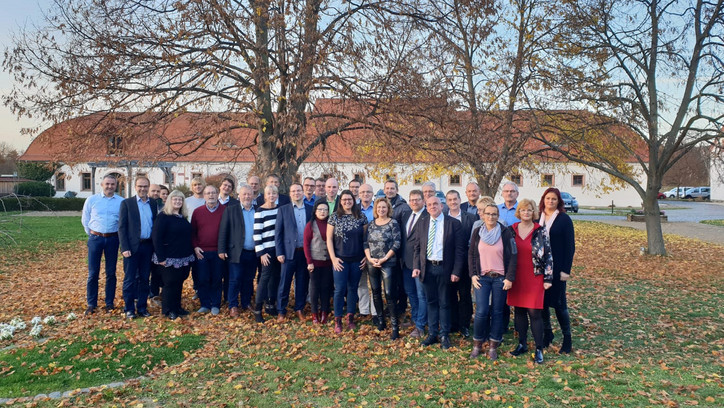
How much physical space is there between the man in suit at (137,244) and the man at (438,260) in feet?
12.7

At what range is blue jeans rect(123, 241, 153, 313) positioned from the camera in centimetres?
715

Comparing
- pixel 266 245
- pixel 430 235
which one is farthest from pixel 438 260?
pixel 266 245

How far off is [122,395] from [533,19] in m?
14.3

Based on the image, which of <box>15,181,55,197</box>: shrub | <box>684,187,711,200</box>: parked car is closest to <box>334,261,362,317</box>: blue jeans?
<box>15,181,55,197</box>: shrub

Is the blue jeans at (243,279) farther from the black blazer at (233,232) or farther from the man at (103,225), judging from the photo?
the man at (103,225)

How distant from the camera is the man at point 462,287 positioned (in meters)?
6.14

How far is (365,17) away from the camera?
914 centimetres

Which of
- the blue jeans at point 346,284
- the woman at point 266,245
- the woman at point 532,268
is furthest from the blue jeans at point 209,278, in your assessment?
the woman at point 532,268

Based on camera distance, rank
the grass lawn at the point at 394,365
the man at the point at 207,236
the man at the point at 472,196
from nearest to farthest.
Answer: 1. the grass lawn at the point at 394,365
2. the man at the point at 472,196
3. the man at the point at 207,236

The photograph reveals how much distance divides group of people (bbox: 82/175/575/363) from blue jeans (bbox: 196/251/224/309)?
2 centimetres

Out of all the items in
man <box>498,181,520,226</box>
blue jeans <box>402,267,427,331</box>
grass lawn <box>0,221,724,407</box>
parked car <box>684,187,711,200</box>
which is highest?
parked car <box>684,187,711,200</box>

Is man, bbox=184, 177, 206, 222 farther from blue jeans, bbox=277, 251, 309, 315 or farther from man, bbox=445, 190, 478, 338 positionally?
man, bbox=445, 190, 478, 338

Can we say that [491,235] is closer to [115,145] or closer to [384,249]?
[384,249]

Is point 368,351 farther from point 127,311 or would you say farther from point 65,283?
point 65,283
